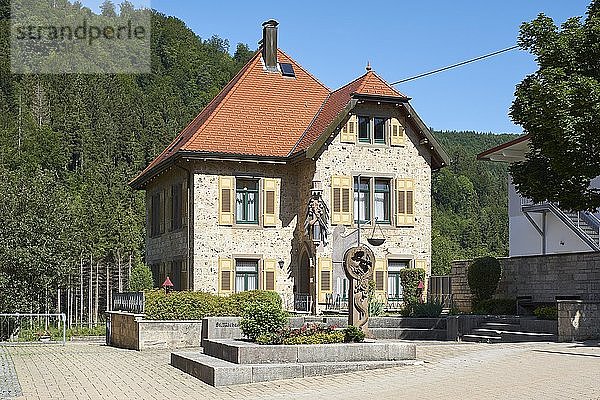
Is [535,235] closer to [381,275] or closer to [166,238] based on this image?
[381,275]

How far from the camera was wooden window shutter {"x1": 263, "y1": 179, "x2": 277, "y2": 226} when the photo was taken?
33250mm

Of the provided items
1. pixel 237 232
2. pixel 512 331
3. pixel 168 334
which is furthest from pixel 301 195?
pixel 512 331

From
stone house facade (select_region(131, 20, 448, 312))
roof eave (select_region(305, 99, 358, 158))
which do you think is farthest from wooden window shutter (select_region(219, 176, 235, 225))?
roof eave (select_region(305, 99, 358, 158))

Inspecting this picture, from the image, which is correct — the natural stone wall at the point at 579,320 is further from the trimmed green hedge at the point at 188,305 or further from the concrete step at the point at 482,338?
the trimmed green hedge at the point at 188,305

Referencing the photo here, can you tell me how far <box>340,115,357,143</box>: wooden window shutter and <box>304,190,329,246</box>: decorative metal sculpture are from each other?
7.94ft

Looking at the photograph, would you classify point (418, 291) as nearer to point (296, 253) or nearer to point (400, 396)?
point (296, 253)

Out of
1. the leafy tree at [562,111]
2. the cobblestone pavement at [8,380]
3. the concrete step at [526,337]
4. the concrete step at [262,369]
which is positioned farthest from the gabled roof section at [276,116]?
the concrete step at [262,369]

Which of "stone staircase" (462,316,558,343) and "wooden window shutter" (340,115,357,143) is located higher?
"wooden window shutter" (340,115,357,143)

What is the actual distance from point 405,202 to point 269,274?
5.56 metres

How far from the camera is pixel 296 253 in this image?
33656mm

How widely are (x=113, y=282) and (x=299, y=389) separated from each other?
42.7 meters

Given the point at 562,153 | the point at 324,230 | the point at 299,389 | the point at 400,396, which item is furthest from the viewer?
the point at 324,230

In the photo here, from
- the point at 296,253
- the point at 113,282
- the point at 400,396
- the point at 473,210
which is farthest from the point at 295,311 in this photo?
the point at 473,210

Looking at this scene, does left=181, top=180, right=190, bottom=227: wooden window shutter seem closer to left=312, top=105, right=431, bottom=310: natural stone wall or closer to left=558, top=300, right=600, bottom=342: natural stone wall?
left=312, top=105, right=431, bottom=310: natural stone wall
